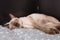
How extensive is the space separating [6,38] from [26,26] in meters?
0.54

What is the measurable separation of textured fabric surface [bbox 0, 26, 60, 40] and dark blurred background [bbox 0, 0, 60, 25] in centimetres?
54

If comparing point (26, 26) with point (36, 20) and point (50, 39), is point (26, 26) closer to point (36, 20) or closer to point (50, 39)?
point (36, 20)

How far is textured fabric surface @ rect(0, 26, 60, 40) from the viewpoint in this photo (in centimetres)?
204

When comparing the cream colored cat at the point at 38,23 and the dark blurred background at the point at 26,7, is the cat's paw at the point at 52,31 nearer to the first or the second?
the cream colored cat at the point at 38,23

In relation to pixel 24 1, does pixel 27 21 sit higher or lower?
lower

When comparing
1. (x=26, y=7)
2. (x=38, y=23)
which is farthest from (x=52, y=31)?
(x=26, y=7)

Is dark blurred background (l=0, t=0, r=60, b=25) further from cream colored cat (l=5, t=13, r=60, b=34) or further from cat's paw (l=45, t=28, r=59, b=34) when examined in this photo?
cat's paw (l=45, t=28, r=59, b=34)

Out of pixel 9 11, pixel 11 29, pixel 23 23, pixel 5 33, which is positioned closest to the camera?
pixel 5 33

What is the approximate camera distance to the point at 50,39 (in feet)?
6.49

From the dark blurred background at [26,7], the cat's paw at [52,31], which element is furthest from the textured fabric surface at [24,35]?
the dark blurred background at [26,7]

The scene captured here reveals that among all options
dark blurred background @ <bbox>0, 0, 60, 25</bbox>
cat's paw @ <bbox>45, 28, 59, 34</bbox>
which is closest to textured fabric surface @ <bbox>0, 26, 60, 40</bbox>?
cat's paw @ <bbox>45, 28, 59, 34</bbox>

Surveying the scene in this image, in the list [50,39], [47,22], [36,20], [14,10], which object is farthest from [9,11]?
[50,39]

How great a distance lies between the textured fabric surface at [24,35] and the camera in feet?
6.71

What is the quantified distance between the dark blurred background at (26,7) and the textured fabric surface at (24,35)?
54 centimetres
